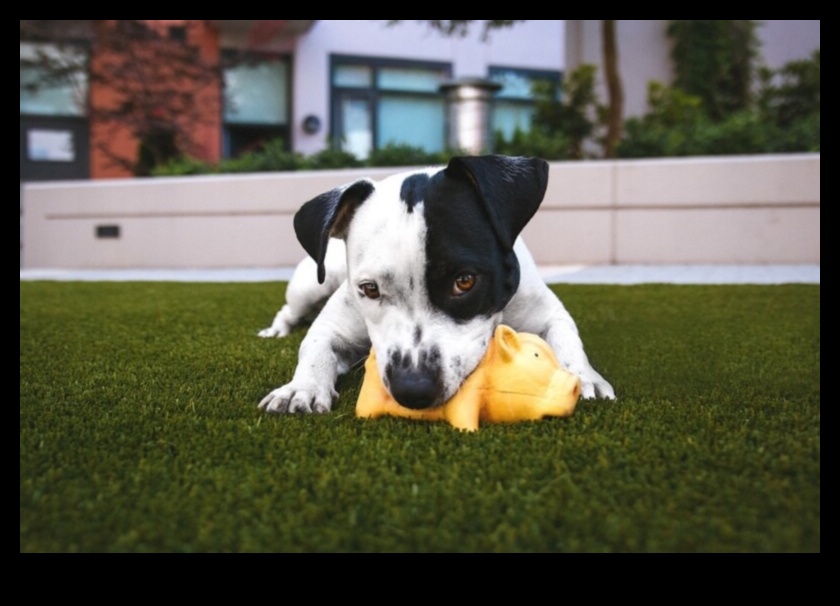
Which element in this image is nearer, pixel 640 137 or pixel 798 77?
pixel 640 137

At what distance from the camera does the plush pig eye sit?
9.43 ft

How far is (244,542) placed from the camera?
1.64 m

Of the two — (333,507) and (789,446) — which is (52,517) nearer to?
(333,507)

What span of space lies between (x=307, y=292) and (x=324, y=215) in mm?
1576

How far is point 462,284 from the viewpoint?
9.17ft

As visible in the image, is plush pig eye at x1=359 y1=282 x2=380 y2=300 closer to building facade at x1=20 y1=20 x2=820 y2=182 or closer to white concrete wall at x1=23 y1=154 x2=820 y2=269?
white concrete wall at x1=23 y1=154 x2=820 y2=269

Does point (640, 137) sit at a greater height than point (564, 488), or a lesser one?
greater

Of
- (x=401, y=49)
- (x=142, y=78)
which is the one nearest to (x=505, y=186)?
(x=142, y=78)

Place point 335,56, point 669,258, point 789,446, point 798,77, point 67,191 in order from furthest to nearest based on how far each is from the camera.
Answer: point 335,56
point 798,77
point 67,191
point 669,258
point 789,446

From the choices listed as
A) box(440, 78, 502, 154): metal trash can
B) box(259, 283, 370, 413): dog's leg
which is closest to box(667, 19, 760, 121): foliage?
box(440, 78, 502, 154): metal trash can

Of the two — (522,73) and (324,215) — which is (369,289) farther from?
(522,73)
